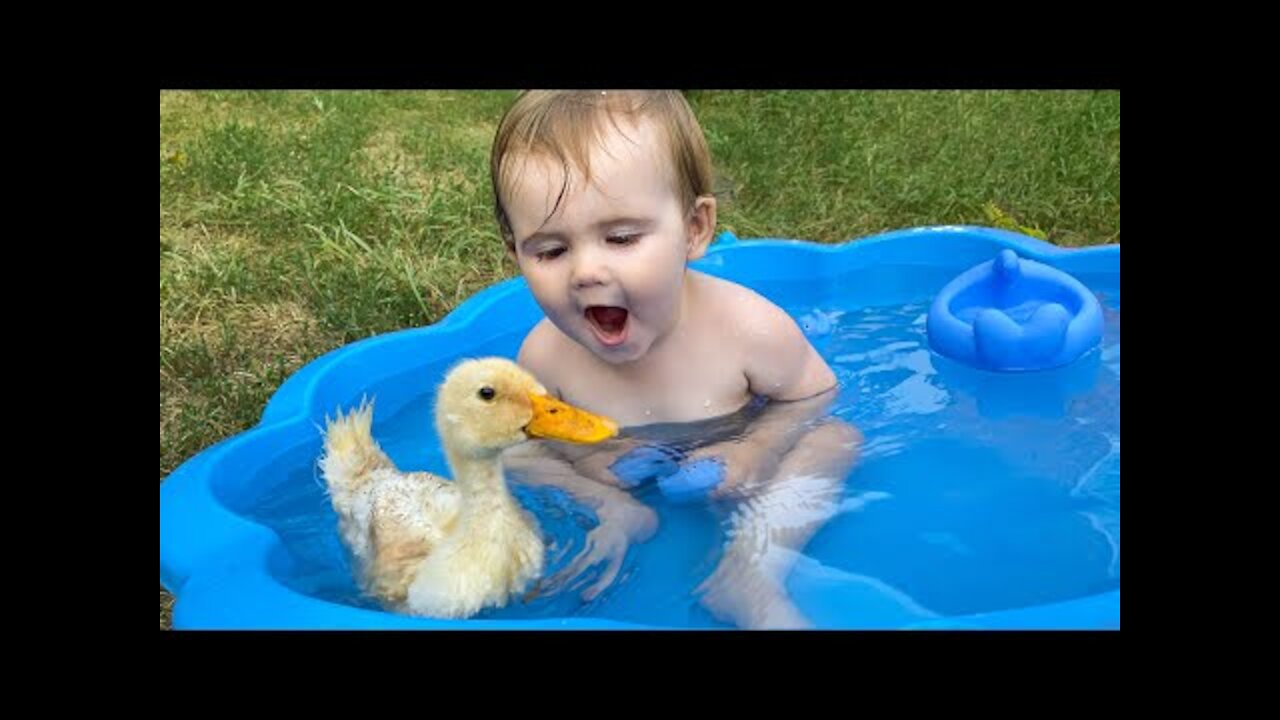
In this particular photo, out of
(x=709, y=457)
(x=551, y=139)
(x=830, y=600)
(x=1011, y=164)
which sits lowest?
(x=830, y=600)

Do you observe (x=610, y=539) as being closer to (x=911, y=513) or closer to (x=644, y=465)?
(x=644, y=465)

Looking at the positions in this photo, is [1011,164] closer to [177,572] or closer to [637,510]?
[637,510]

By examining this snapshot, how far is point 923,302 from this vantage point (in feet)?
11.5

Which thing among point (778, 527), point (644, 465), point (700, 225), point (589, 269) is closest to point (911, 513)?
point (778, 527)

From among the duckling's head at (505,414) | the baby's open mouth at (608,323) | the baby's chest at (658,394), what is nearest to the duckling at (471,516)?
the duckling's head at (505,414)

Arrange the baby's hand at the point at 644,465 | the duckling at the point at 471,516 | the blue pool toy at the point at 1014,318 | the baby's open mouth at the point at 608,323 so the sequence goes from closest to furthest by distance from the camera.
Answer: the duckling at the point at 471,516, the baby's open mouth at the point at 608,323, the baby's hand at the point at 644,465, the blue pool toy at the point at 1014,318

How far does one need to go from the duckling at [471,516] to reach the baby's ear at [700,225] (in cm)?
47

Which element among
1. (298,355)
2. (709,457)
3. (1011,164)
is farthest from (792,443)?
(1011,164)

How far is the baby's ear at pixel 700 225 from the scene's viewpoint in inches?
96.7

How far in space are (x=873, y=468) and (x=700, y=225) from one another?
601mm

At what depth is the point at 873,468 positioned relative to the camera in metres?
2.62

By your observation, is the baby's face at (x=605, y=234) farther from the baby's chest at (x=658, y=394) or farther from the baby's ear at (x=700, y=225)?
the baby's chest at (x=658, y=394)

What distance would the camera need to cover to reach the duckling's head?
2.13 metres

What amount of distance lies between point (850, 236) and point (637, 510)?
172cm
